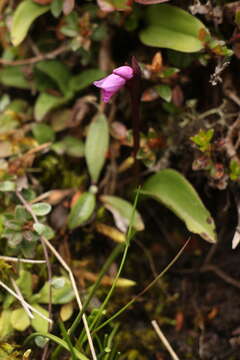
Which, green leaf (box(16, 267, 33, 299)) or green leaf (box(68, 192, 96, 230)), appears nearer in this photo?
green leaf (box(16, 267, 33, 299))

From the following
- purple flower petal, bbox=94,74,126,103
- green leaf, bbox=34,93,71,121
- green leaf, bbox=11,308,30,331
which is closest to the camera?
purple flower petal, bbox=94,74,126,103

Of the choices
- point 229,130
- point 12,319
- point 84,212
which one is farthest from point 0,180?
point 229,130

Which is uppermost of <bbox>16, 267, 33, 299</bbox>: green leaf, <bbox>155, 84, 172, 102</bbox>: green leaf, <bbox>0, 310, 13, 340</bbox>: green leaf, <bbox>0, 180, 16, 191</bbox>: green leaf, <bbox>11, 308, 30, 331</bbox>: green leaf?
<bbox>155, 84, 172, 102</bbox>: green leaf

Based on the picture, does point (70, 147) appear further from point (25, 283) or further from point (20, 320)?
point (20, 320)

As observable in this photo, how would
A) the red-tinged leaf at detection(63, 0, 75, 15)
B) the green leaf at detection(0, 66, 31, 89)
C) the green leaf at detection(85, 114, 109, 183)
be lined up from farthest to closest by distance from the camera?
the green leaf at detection(0, 66, 31, 89), the green leaf at detection(85, 114, 109, 183), the red-tinged leaf at detection(63, 0, 75, 15)


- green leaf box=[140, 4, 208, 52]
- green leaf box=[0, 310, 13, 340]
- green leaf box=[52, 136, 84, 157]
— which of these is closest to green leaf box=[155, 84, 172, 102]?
green leaf box=[140, 4, 208, 52]

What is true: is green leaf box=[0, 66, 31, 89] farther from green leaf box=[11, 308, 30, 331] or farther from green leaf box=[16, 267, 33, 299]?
green leaf box=[11, 308, 30, 331]
